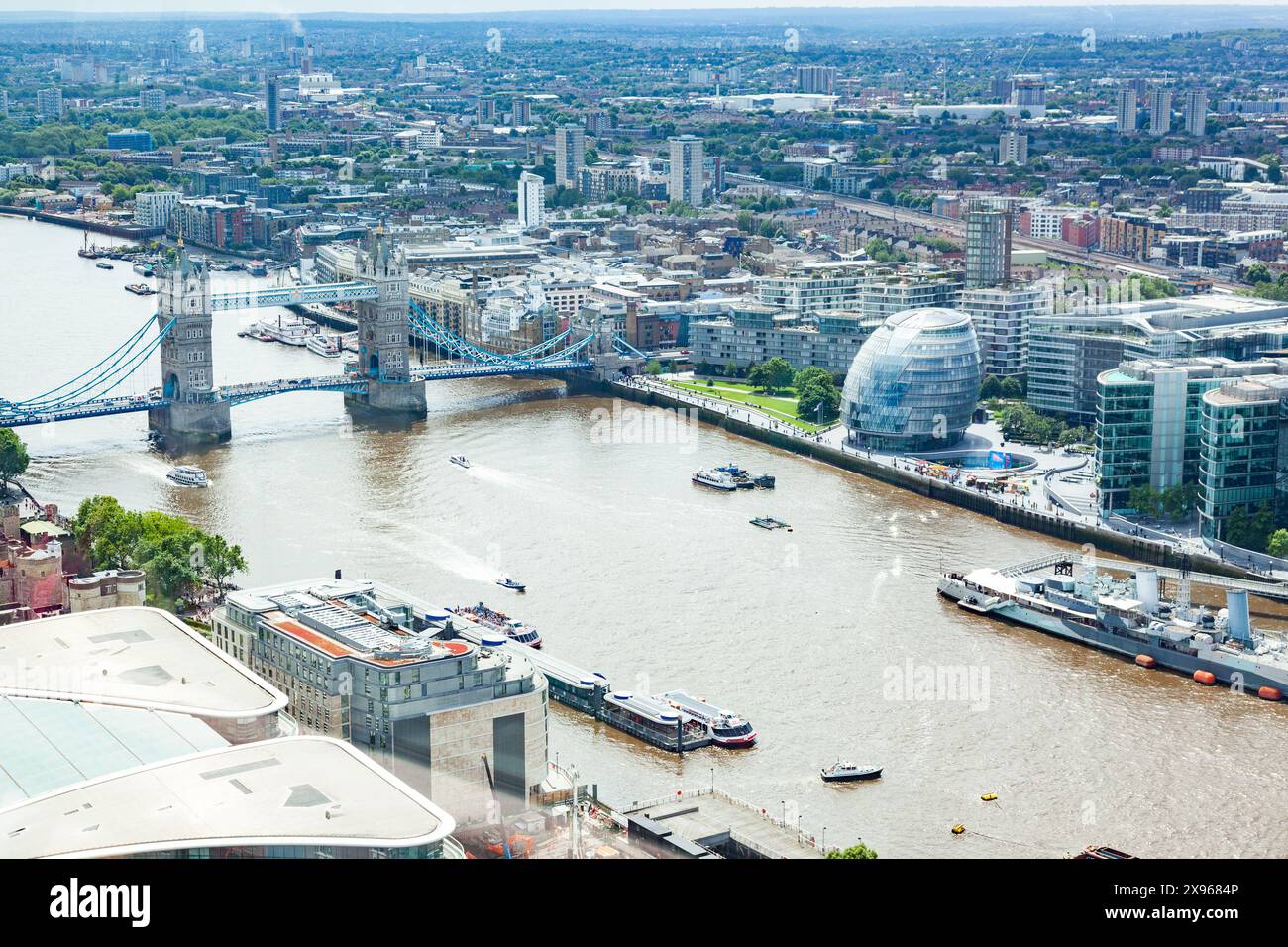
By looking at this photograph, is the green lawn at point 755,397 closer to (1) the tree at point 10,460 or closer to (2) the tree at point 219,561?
(1) the tree at point 10,460

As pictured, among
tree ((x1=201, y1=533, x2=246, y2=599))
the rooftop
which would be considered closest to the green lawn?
tree ((x1=201, y1=533, x2=246, y2=599))

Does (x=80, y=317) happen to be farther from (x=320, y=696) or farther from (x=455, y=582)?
(x=320, y=696)

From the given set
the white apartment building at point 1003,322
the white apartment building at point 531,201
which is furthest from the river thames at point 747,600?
the white apartment building at point 531,201

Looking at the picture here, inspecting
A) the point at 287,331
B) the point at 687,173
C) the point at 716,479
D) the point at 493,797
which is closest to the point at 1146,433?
the point at 716,479

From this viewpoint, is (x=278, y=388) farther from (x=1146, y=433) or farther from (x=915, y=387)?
(x=1146, y=433)

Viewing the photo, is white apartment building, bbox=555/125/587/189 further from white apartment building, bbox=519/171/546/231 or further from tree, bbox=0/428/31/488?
tree, bbox=0/428/31/488
